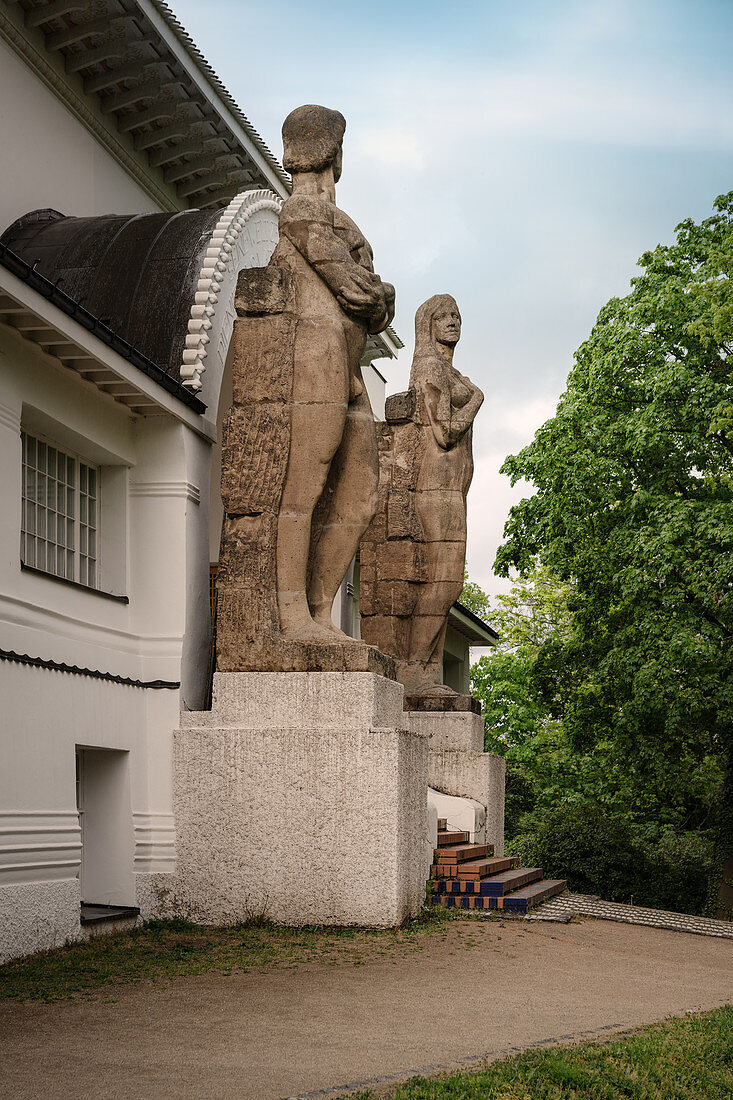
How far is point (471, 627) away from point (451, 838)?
12.7 metres

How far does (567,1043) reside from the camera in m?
5.84

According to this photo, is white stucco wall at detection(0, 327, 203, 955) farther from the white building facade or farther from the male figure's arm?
the male figure's arm

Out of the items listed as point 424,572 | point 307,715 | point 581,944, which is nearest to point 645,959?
point 581,944

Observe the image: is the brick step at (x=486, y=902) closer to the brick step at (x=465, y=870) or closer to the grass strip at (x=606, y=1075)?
the brick step at (x=465, y=870)

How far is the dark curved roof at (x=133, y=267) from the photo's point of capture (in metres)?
11.7

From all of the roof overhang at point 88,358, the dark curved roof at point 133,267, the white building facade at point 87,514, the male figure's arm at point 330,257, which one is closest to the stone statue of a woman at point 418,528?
the white building facade at point 87,514

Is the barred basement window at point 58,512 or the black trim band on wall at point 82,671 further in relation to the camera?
the barred basement window at point 58,512

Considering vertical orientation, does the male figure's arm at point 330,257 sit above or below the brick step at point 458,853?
above

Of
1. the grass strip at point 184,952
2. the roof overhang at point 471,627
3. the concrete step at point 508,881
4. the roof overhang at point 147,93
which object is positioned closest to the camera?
the grass strip at point 184,952

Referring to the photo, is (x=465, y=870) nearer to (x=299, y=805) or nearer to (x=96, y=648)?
(x=299, y=805)

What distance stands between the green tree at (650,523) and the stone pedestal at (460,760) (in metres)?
4.17

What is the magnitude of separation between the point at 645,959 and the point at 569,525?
10.8 m

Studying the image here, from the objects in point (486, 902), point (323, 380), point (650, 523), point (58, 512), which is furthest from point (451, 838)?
point (650, 523)

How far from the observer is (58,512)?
10.1 metres
